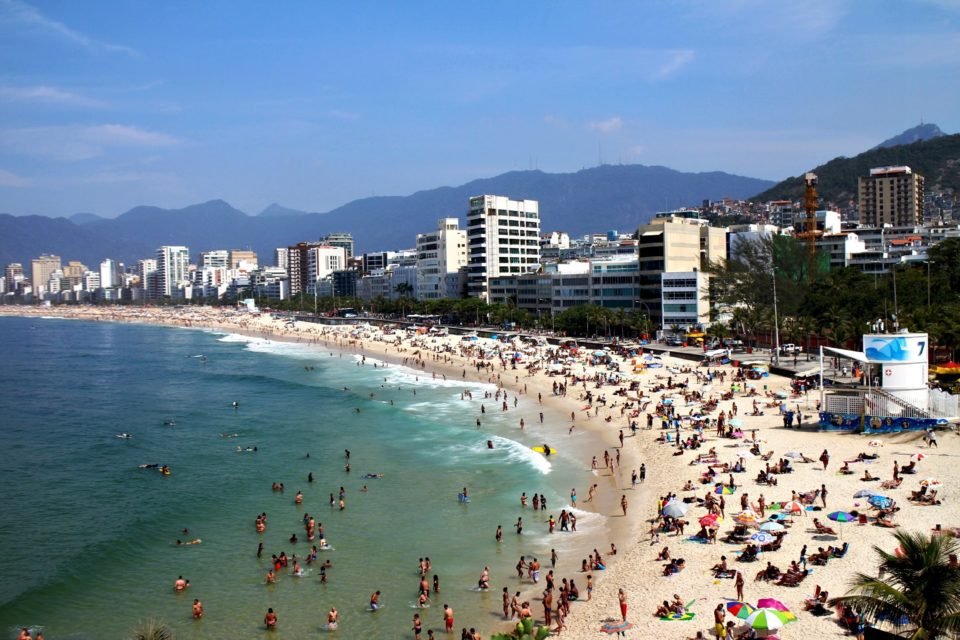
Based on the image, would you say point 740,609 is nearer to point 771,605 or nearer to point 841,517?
point 771,605

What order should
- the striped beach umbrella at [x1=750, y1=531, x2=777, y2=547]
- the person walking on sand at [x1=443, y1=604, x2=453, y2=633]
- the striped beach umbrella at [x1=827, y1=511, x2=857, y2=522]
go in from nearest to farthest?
the person walking on sand at [x1=443, y1=604, x2=453, y2=633], the striped beach umbrella at [x1=750, y1=531, x2=777, y2=547], the striped beach umbrella at [x1=827, y1=511, x2=857, y2=522]

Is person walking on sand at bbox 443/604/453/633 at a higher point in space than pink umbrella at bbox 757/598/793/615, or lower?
lower

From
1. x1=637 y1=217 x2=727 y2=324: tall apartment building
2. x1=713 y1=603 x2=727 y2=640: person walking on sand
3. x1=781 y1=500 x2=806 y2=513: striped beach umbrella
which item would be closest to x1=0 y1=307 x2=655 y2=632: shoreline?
x1=713 y1=603 x2=727 y2=640: person walking on sand

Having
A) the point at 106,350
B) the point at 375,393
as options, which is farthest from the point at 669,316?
the point at 106,350

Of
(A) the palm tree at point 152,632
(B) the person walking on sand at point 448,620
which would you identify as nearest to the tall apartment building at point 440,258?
(A) the palm tree at point 152,632

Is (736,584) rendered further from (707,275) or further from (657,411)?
(707,275)

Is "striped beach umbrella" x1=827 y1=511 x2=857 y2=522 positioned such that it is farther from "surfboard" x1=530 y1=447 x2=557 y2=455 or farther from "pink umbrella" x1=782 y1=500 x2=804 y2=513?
"surfboard" x1=530 y1=447 x2=557 y2=455

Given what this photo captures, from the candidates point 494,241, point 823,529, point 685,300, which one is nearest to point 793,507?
point 823,529

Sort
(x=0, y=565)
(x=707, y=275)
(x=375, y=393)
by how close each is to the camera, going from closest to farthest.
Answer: (x=0, y=565)
(x=375, y=393)
(x=707, y=275)
